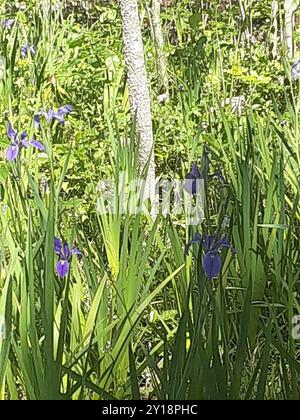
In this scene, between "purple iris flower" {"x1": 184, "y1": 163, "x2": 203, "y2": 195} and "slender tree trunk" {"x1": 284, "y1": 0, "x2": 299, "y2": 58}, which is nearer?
"purple iris flower" {"x1": 184, "y1": 163, "x2": 203, "y2": 195}

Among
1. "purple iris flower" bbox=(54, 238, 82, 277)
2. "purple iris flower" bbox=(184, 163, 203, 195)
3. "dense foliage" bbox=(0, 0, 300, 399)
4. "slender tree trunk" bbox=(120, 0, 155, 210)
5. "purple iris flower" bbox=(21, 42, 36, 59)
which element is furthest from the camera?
"purple iris flower" bbox=(21, 42, 36, 59)

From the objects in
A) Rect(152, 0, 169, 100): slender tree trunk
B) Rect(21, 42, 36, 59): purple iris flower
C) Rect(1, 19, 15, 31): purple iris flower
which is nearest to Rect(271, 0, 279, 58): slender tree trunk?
Rect(152, 0, 169, 100): slender tree trunk

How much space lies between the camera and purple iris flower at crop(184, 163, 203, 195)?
5.14 ft

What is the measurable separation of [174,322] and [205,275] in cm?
39

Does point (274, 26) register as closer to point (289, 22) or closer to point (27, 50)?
point (289, 22)

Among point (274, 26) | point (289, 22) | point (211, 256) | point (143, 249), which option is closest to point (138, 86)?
point (143, 249)

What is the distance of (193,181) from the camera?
157 centimetres

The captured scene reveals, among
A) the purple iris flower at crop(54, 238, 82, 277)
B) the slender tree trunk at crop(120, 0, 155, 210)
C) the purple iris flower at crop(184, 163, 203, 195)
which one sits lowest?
the purple iris flower at crop(54, 238, 82, 277)

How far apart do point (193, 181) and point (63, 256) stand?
36 cm

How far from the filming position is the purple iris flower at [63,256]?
136cm

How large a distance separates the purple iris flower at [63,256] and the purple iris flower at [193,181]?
309 mm

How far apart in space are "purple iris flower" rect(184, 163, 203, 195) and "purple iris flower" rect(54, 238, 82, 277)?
1.01 feet

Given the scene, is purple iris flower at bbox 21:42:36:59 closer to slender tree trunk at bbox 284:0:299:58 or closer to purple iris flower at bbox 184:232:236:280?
slender tree trunk at bbox 284:0:299:58
